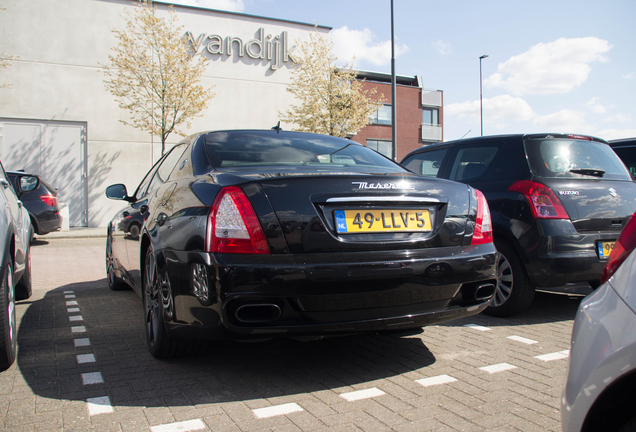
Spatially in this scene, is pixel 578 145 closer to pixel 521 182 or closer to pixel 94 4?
pixel 521 182

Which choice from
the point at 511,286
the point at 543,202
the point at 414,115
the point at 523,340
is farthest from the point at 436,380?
the point at 414,115

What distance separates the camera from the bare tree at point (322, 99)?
2283 cm

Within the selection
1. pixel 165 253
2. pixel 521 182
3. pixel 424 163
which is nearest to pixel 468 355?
pixel 521 182

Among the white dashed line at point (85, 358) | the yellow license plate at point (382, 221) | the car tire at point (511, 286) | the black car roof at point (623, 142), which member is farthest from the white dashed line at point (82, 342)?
the black car roof at point (623, 142)

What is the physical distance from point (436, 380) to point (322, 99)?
21.0 meters

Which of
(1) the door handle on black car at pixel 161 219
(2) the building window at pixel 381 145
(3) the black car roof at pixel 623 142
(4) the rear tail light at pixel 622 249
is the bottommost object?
(4) the rear tail light at pixel 622 249

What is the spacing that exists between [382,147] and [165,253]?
108 feet

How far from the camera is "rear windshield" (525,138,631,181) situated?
446cm

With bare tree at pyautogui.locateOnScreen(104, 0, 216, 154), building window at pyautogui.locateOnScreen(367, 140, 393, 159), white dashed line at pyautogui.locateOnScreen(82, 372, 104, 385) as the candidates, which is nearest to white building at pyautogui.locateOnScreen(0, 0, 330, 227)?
bare tree at pyautogui.locateOnScreen(104, 0, 216, 154)

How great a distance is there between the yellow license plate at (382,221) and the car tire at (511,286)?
1.90m

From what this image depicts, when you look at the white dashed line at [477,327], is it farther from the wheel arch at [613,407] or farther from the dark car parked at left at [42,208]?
the dark car parked at left at [42,208]

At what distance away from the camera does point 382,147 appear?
35.1 meters

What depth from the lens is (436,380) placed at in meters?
2.95

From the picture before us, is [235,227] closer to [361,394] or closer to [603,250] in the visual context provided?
[361,394]
